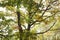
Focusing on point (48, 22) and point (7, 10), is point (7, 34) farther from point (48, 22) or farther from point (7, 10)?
point (48, 22)

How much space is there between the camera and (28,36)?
609 cm

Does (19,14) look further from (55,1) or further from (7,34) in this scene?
(7,34)

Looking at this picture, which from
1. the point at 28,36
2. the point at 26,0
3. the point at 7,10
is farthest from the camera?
the point at 7,10

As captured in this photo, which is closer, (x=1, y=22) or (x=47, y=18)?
(x=1, y=22)

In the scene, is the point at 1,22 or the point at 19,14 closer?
the point at 1,22

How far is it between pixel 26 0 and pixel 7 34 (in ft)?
3.72

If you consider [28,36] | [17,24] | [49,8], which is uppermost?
[49,8]

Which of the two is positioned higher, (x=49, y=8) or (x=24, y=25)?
(x=49, y=8)

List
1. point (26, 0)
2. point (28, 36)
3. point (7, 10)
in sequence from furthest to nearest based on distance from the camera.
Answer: point (7, 10) < point (28, 36) < point (26, 0)

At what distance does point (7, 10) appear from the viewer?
6.65 metres

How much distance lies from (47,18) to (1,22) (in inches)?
102

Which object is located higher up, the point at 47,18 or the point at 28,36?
the point at 47,18

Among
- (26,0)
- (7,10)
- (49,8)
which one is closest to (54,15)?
(49,8)

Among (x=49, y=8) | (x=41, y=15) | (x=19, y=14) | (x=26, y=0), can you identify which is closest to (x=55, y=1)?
(x=49, y=8)
